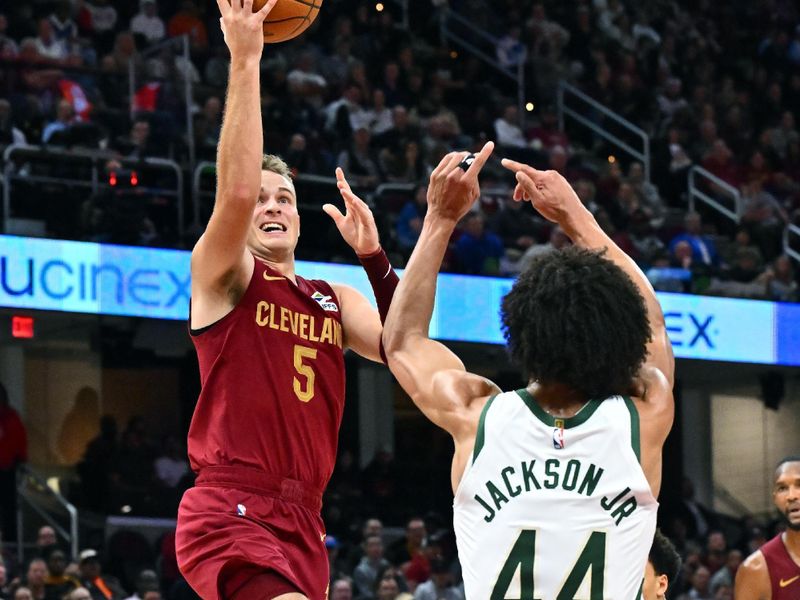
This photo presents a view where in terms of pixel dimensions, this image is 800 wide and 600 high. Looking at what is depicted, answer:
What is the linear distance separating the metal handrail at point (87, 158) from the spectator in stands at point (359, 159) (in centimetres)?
223

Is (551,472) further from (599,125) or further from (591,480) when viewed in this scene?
(599,125)

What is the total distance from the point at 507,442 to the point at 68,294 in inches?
442

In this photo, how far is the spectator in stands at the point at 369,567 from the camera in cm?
1380

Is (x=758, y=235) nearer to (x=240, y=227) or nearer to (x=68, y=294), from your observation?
(x=68, y=294)

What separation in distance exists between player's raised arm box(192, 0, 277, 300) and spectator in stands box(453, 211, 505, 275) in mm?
11048

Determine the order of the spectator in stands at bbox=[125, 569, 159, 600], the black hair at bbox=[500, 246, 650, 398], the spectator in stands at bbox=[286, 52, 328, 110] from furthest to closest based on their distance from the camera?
the spectator in stands at bbox=[286, 52, 328, 110], the spectator in stands at bbox=[125, 569, 159, 600], the black hair at bbox=[500, 246, 650, 398]

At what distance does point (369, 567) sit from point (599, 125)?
9078 millimetres

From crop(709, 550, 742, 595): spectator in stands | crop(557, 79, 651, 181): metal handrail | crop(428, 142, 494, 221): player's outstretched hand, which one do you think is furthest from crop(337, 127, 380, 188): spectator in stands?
crop(428, 142, 494, 221): player's outstretched hand

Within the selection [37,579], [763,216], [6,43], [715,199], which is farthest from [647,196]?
[37,579]

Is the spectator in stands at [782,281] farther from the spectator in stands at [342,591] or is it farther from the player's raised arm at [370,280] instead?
the player's raised arm at [370,280]

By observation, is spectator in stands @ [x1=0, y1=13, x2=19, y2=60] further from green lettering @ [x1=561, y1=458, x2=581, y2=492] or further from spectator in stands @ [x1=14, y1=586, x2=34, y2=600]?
green lettering @ [x1=561, y1=458, x2=581, y2=492]

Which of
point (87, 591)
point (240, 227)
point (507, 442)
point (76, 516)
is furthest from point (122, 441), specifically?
point (507, 442)

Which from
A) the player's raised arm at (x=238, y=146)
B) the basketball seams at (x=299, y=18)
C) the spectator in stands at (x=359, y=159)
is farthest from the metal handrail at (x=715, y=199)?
the player's raised arm at (x=238, y=146)

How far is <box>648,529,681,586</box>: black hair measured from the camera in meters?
5.95
